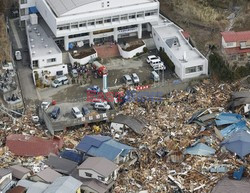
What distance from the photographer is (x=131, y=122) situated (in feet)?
108

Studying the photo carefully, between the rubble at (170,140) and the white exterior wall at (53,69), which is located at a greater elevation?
the white exterior wall at (53,69)

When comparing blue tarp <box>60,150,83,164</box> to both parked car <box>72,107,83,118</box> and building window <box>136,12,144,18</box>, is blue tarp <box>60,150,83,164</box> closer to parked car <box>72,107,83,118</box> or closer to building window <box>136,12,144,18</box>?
parked car <box>72,107,83,118</box>

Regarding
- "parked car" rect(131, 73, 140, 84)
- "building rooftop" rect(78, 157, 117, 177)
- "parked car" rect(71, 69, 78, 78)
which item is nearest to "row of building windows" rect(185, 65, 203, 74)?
"parked car" rect(131, 73, 140, 84)

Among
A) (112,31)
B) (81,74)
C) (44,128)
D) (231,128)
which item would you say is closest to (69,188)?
(44,128)

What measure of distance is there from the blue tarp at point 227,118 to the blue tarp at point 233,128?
Answer: 308 millimetres

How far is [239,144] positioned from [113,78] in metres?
9.48

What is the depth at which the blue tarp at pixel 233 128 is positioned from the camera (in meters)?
31.8

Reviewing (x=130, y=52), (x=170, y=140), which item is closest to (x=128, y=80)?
(x=130, y=52)

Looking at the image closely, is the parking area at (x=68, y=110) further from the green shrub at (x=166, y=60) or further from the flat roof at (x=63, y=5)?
the flat roof at (x=63, y=5)

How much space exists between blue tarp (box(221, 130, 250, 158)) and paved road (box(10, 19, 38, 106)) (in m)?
10.7

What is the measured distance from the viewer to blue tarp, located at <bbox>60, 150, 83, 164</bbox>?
3020cm

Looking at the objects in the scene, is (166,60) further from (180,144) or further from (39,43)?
(180,144)

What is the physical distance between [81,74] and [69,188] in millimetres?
11263

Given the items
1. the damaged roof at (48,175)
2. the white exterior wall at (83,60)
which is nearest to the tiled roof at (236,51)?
the white exterior wall at (83,60)
